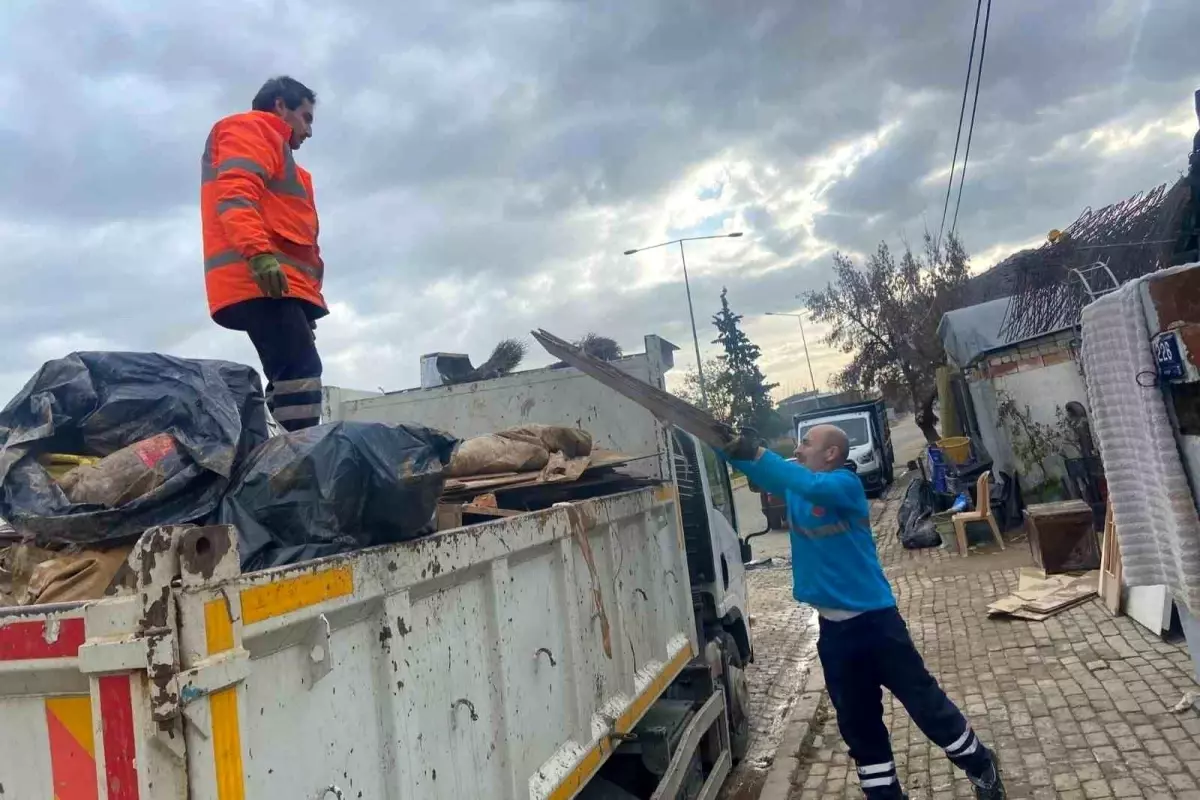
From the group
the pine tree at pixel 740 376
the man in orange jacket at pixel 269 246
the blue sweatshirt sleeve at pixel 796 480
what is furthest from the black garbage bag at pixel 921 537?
the pine tree at pixel 740 376

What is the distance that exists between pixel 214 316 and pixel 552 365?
76.8 inches

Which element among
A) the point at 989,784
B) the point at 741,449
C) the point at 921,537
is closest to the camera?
the point at 741,449

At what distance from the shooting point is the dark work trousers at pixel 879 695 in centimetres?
394

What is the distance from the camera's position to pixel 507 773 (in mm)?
2557

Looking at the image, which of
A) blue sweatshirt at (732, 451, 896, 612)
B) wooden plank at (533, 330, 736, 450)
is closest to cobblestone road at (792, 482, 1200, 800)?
blue sweatshirt at (732, 451, 896, 612)

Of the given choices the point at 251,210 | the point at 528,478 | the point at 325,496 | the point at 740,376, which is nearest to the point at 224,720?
the point at 325,496

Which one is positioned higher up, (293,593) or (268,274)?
(268,274)

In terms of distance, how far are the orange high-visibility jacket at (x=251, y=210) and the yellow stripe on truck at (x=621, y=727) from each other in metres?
2.23

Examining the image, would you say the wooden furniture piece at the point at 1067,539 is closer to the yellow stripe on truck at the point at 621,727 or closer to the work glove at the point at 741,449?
the yellow stripe on truck at the point at 621,727

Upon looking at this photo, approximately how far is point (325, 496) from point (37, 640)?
0.71 metres

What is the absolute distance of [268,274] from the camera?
3420 millimetres

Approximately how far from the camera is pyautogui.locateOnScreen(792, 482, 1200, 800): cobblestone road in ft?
14.6

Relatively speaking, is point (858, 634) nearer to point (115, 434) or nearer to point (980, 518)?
point (115, 434)

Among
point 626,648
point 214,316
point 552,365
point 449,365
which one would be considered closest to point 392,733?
point 626,648
